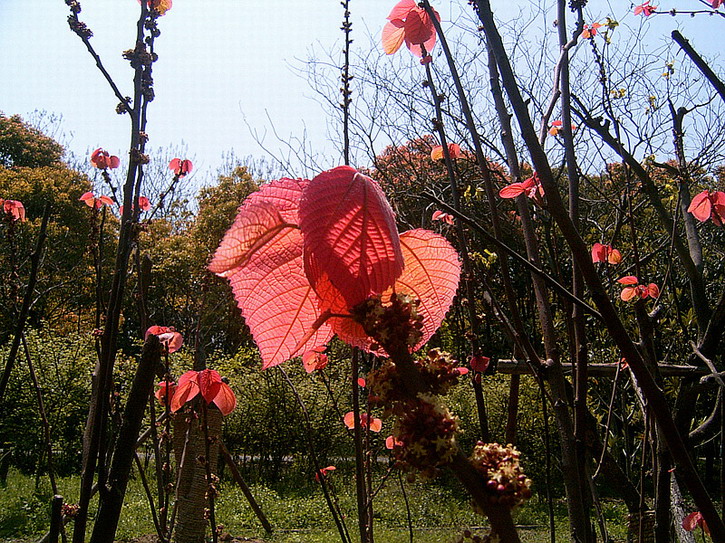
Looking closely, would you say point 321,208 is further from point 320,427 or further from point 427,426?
point 320,427

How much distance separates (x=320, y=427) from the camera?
26.4 ft

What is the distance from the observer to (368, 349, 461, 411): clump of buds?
1.07 ft

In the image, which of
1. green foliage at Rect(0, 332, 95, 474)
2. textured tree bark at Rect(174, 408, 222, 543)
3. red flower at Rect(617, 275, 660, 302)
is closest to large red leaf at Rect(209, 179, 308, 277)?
red flower at Rect(617, 275, 660, 302)

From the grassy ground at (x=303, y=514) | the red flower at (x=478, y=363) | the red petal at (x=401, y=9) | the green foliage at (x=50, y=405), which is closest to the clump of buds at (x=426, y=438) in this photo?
the red petal at (x=401, y=9)

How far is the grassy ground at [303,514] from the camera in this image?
18.3ft

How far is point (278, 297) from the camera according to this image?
0.41 m

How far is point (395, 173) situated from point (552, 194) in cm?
757

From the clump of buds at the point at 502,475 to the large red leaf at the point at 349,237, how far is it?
12cm

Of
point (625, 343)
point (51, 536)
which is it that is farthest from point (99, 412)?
point (625, 343)

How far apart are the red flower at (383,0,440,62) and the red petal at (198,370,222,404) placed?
0.81 meters

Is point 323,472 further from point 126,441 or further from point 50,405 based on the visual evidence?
point 50,405

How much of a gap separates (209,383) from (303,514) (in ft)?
19.6

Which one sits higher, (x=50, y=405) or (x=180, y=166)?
(x=180, y=166)

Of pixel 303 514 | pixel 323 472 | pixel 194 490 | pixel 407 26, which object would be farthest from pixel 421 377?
pixel 303 514
